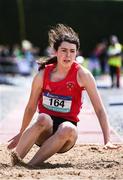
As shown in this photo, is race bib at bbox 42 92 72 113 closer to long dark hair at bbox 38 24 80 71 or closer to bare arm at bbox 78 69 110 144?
bare arm at bbox 78 69 110 144

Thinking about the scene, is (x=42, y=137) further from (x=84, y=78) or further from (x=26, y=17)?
(x=26, y=17)

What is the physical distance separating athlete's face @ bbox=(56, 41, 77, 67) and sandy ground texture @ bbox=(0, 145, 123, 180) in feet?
3.63

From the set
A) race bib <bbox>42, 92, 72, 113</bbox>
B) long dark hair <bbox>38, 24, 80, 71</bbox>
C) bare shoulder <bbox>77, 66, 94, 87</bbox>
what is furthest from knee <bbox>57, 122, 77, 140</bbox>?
long dark hair <bbox>38, 24, 80, 71</bbox>

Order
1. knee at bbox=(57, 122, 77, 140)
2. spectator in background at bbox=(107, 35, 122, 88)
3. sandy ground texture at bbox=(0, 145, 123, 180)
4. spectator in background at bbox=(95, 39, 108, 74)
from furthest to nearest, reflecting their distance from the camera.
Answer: spectator in background at bbox=(95, 39, 108, 74), spectator in background at bbox=(107, 35, 122, 88), knee at bbox=(57, 122, 77, 140), sandy ground texture at bbox=(0, 145, 123, 180)

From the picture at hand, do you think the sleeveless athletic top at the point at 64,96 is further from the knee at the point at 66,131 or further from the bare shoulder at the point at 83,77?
the knee at the point at 66,131

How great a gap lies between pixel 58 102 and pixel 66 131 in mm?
410

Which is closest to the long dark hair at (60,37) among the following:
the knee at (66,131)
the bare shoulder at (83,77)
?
the bare shoulder at (83,77)

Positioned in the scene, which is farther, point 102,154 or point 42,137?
point 102,154

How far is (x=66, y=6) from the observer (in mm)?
43562

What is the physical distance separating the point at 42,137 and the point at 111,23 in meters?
36.2

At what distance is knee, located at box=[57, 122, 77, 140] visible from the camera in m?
7.21

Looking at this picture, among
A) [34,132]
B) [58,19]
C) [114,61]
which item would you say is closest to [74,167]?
[34,132]

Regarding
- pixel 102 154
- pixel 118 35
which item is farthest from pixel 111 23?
pixel 102 154

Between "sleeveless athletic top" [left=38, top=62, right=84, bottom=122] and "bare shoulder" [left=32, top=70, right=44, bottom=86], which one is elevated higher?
"bare shoulder" [left=32, top=70, right=44, bottom=86]
